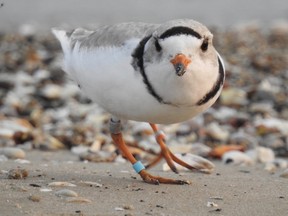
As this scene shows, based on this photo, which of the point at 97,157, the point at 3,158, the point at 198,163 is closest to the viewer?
the point at 198,163

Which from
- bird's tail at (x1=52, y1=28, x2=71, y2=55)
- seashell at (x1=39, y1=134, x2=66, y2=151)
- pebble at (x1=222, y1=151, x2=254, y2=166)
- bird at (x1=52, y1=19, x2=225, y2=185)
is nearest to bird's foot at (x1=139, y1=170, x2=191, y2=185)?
bird at (x1=52, y1=19, x2=225, y2=185)

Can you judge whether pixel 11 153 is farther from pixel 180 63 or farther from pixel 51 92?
pixel 51 92

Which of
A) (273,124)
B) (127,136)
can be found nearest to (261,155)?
(273,124)

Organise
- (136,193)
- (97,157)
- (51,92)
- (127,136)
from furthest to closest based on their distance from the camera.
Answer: (51,92)
(127,136)
(97,157)
(136,193)

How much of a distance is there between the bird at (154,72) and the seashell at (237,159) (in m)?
1.27

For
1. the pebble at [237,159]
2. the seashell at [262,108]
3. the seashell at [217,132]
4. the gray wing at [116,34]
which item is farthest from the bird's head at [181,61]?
the seashell at [262,108]

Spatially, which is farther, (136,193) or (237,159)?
(237,159)

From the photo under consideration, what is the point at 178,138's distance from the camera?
620 cm

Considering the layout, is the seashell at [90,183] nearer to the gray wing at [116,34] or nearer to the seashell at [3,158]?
the gray wing at [116,34]

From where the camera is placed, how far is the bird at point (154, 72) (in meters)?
3.50

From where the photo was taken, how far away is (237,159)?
206 inches

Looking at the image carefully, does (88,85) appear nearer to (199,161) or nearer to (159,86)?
(159,86)

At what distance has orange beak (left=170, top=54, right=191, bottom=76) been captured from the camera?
11.0 ft

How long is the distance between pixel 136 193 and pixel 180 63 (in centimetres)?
78
